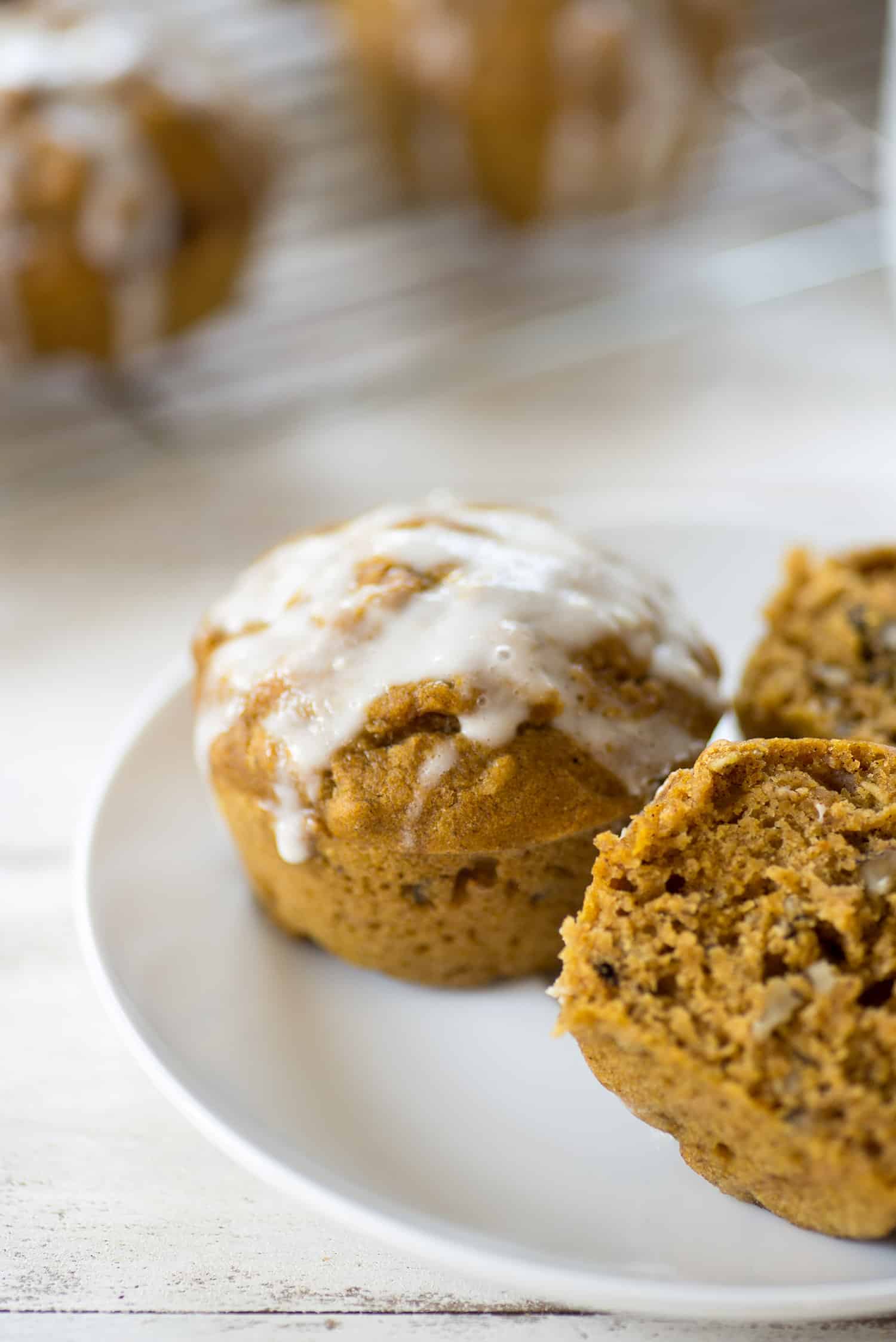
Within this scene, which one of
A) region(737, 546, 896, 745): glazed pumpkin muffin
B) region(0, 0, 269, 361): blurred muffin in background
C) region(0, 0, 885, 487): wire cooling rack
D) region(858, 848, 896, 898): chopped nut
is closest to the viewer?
region(858, 848, 896, 898): chopped nut

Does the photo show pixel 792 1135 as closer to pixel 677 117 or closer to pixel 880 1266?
pixel 880 1266

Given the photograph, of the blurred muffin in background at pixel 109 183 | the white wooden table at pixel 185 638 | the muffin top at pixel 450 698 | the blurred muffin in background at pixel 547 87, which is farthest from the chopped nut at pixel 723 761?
the blurred muffin in background at pixel 547 87

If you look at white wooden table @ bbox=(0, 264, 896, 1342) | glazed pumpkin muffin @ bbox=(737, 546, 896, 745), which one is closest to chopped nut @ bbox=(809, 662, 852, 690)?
glazed pumpkin muffin @ bbox=(737, 546, 896, 745)

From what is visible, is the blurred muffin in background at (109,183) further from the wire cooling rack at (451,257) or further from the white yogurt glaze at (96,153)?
the wire cooling rack at (451,257)

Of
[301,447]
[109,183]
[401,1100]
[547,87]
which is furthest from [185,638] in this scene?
[547,87]

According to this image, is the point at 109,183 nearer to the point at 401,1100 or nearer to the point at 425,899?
the point at 425,899

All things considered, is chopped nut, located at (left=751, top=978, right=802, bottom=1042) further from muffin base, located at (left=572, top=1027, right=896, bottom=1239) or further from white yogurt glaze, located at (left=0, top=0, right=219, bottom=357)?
white yogurt glaze, located at (left=0, top=0, right=219, bottom=357)
